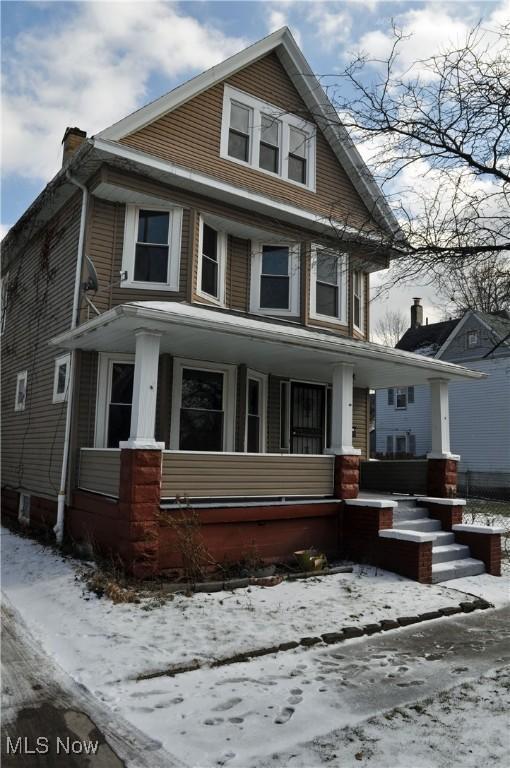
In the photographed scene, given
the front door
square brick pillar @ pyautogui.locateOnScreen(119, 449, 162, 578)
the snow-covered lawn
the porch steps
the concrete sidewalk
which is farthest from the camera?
the front door

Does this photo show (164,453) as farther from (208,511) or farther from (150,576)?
(150,576)

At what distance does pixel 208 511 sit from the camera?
7957 mm

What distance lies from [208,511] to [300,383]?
4.99 m

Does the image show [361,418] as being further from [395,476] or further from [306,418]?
[395,476]

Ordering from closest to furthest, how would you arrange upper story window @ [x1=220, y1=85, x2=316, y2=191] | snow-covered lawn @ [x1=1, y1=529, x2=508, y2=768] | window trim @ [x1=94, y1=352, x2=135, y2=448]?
snow-covered lawn @ [x1=1, y1=529, x2=508, y2=768], window trim @ [x1=94, y1=352, x2=135, y2=448], upper story window @ [x1=220, y1=85, x2=316, y2=191]

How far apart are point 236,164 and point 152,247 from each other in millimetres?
2523

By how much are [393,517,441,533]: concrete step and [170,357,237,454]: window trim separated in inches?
127

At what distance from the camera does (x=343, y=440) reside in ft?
31.3

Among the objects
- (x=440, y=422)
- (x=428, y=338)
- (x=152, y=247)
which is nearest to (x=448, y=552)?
(x=440, y=422)

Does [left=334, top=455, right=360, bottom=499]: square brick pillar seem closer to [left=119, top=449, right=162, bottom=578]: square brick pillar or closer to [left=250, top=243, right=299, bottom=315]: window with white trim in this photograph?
[left=119, top=449, right=162, bottom=578]: square brick pillar

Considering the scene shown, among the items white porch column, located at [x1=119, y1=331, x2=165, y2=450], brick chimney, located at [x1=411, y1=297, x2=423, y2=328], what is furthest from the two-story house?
brick chimney, located at [x1=411, y1=297, x2=423, y2=328]

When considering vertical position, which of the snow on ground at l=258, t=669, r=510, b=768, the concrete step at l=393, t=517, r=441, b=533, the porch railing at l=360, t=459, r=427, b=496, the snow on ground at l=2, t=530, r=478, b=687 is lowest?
the snow on ground at l=258, t=669, r=510, b=768

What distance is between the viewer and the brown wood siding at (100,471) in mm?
8039

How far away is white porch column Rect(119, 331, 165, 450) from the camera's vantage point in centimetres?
748
